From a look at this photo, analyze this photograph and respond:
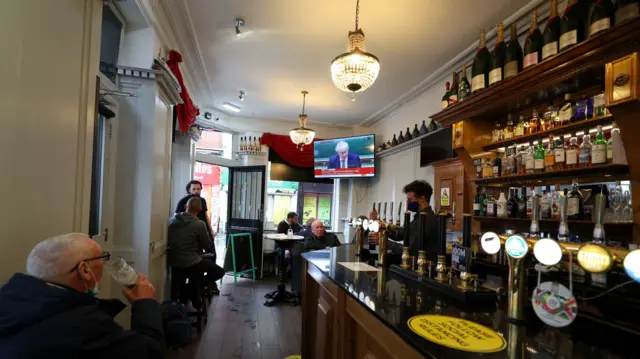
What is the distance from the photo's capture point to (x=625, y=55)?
1.81m

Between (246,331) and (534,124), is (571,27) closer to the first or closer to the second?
(534,124)

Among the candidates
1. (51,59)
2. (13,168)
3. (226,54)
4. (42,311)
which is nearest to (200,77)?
(226,54)

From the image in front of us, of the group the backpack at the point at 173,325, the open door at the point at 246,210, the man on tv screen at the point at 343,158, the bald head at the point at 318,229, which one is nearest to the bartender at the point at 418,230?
the backpack at the point at 173,325

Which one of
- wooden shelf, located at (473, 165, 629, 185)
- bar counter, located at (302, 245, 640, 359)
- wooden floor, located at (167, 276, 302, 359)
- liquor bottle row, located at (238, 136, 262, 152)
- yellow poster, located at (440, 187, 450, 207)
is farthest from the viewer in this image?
liquor bottle row, located at (238, 136, 262, 152)

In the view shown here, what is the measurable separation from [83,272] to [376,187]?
6.38 meters

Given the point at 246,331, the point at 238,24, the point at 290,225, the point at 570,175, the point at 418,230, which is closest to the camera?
the point at 418,230

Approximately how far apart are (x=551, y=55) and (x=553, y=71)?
0.12m

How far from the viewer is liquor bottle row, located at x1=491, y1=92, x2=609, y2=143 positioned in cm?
224

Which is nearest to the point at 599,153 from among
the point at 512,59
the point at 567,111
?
the point at 567,111

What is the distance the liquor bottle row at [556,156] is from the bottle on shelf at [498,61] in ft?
1.94

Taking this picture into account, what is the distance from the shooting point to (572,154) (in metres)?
2.34

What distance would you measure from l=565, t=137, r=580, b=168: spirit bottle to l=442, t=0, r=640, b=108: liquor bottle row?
623mm

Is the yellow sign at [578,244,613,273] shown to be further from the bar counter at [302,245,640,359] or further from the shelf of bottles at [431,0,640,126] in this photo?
the shelf of bottles at [431,0,640,126]

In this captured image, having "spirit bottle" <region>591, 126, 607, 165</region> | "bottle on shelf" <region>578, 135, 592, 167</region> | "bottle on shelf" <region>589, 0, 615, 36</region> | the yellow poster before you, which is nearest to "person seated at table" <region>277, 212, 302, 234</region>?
the yellow poster
